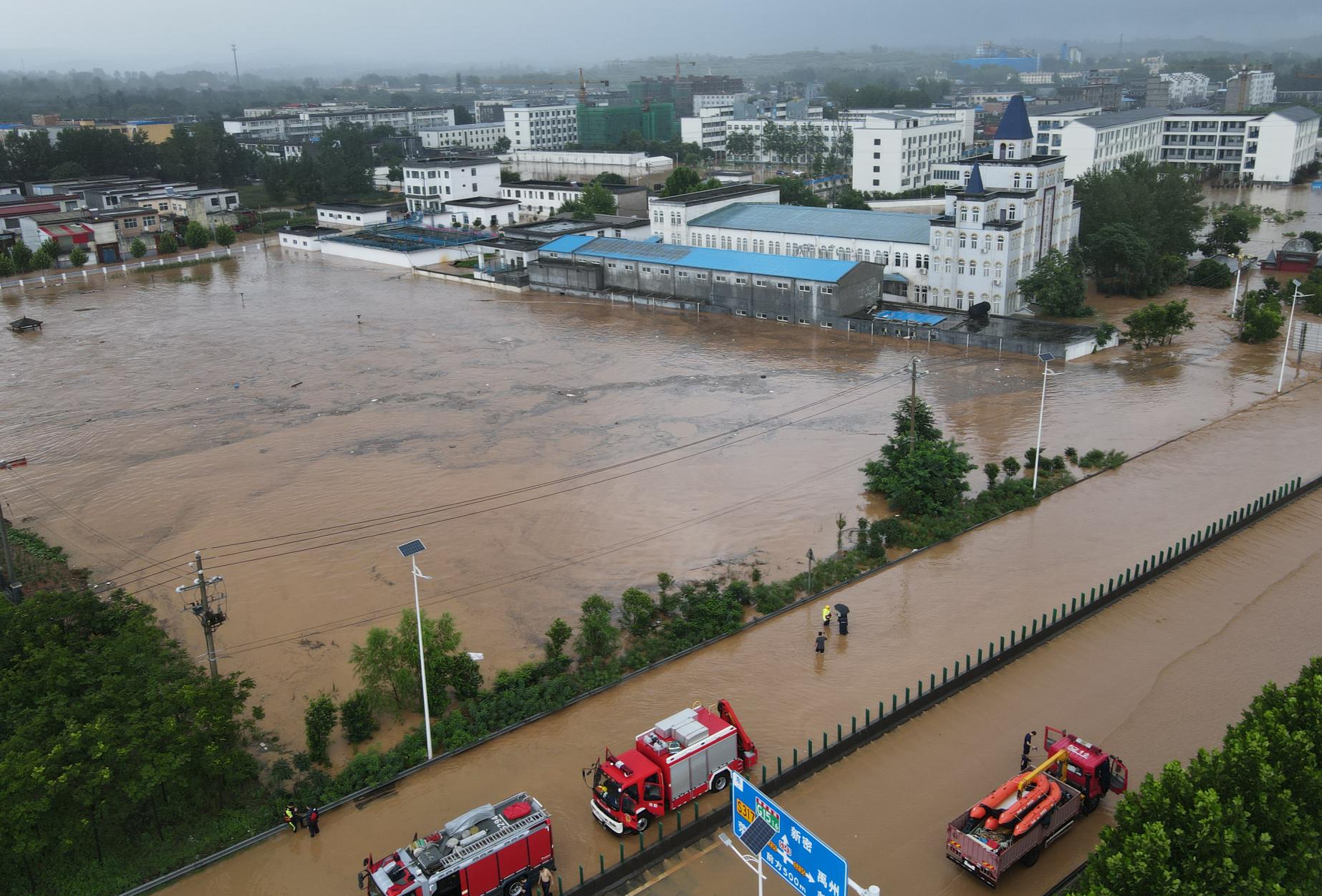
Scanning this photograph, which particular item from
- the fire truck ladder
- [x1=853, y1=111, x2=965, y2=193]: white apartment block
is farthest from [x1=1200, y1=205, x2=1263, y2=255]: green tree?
the fire truck ladder

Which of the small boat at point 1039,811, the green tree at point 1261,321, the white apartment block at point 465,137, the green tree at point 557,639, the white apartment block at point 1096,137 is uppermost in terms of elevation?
the white apartment block at point 465,137

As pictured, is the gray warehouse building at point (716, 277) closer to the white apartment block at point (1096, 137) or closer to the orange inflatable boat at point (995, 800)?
the white apartment block at point (1096, 137)

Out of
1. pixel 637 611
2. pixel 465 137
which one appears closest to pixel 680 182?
pixel 637 611

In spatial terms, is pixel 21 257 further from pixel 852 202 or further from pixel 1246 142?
pixel 1246 142

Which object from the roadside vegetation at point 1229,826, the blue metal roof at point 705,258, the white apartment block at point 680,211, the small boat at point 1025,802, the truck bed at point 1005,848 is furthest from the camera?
the white apartment block at point 680,211

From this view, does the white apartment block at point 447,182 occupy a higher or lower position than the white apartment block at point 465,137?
lower

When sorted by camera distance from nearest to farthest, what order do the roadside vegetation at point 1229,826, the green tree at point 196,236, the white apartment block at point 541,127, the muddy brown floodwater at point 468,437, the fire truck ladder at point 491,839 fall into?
the roadside vegetation at point 1229,826 < the fire truck ladder at point 491,839 < the muddy brown floodwater at point 468,437 < the green tree at point 196,236 < the white apartment block at point 541,127

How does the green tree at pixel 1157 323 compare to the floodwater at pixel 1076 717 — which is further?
the green tree at pixel 1157 323

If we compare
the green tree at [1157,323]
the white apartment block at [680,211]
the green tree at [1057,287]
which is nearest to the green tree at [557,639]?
the green tree at [1157,323]
